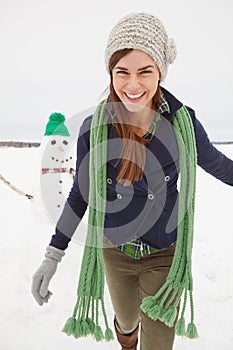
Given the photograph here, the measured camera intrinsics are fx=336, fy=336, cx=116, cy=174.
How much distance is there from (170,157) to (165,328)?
590 mm

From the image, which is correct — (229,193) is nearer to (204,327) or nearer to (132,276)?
(204,327)

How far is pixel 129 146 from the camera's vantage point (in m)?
1.10

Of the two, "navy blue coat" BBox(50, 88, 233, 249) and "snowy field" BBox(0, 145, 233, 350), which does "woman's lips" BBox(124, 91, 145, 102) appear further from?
"snowy field" BBox(0, 145, 233, 350)

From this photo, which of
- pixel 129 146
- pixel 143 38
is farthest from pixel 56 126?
pixel 143 38

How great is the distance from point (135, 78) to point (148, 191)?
370mm

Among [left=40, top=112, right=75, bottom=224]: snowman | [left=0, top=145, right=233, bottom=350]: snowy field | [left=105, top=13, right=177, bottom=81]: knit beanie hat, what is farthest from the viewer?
[left=40, top=112, right=75, bottom=224]: snowman

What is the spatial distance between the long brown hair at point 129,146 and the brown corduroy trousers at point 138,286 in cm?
31

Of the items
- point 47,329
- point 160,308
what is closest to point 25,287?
point 47,329

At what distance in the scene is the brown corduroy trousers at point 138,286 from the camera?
3.82 feet

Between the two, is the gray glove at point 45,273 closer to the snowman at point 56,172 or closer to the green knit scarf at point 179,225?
the green knit scarf at point 179,225

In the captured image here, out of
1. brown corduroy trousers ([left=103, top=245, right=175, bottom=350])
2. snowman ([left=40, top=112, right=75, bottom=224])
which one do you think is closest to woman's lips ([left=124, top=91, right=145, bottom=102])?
brown corduroy trousers ([left=103, top=245, right=175, bottom=350])

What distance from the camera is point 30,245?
7.20 feet

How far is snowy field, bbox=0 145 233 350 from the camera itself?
1.66m

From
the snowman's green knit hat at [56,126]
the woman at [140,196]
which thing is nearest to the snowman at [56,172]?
the snowman's green knit hat at [56,126]
